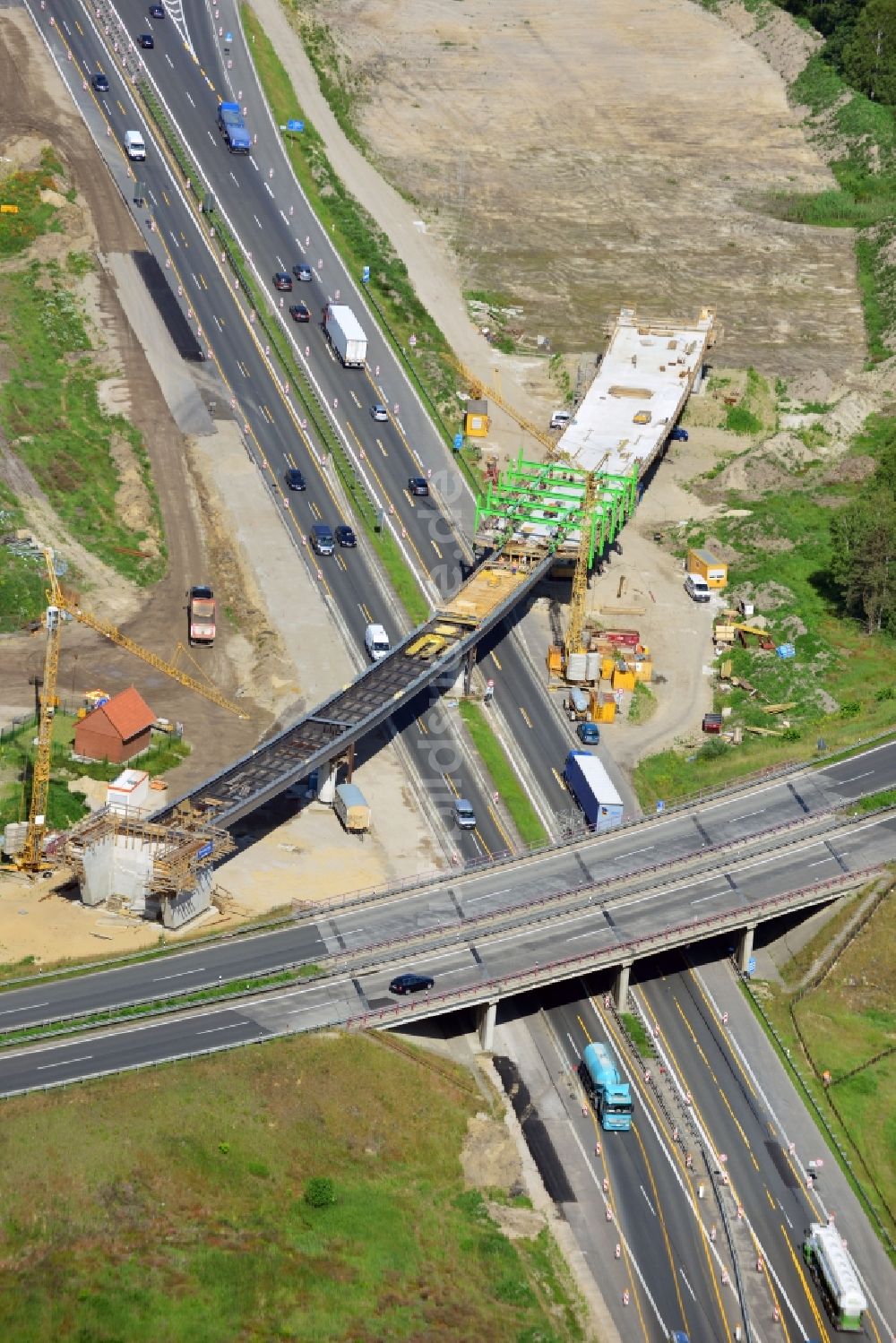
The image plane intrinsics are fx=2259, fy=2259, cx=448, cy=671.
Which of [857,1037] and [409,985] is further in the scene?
[857,1037]

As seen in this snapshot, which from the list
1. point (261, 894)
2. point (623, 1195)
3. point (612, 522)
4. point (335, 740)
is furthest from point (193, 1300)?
point (612, 522)

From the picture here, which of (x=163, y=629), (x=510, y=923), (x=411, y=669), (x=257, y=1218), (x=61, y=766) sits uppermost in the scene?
(x=257, y=1218)

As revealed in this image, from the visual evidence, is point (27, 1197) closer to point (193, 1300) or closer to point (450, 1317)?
point (193, 1300)

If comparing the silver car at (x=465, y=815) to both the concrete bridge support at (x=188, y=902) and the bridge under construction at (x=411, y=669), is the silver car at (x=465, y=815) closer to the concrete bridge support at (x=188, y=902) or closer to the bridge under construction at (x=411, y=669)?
the bridge under construction at (x=411, y=669)

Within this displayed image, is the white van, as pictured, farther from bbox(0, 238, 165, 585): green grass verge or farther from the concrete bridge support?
the concrete bridge support

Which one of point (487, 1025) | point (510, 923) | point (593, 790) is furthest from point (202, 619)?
point (487, 1025)

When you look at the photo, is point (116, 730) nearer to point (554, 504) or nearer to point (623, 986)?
point (623, 986)

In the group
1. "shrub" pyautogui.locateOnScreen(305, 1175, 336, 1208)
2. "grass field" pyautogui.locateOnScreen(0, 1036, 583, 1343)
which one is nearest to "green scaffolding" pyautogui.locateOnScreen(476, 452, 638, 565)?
"grass field" pyautogui.locateOnScreen(0, 1036, 583, 1343)
